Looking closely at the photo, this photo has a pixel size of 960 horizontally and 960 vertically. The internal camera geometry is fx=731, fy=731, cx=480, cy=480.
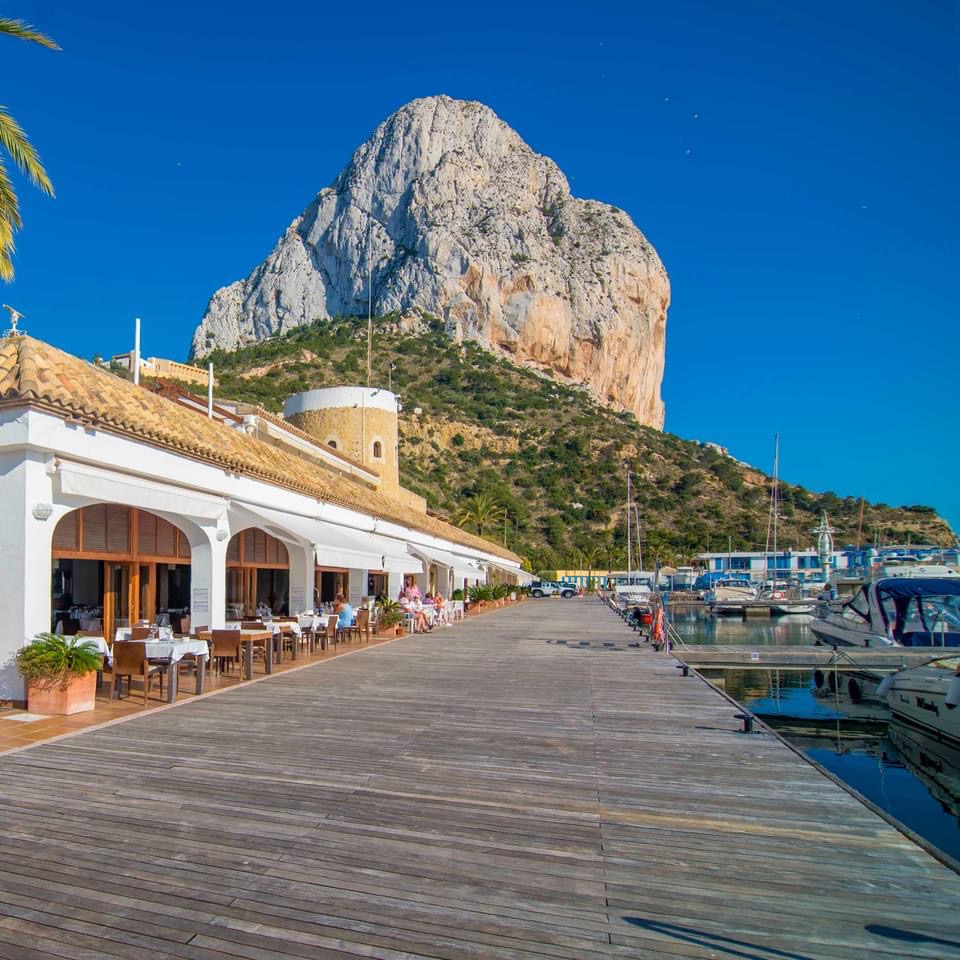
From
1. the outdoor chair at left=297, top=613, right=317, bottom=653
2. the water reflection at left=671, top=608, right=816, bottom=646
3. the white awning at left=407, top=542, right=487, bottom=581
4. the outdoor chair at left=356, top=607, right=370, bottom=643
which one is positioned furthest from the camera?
the water reflection at left=671, top=608, right=816, bottom=646

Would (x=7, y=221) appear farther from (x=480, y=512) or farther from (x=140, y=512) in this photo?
(x=480, y=512)

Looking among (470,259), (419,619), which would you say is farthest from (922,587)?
(470,259)

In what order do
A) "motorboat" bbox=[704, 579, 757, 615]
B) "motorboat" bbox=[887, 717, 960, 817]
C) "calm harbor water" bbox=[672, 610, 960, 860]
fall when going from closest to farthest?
"calm harbor water" bbox=[672, 610, 960, 860]
"motorboat" bbox=[887, 717, 960, 817]
"motorboat" bbox=[704, 579, 757, 615]

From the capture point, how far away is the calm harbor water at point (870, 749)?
9.78m

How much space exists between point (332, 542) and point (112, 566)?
12.1 ft

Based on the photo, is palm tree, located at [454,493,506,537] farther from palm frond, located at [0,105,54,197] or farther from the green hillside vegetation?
palm frond, located at [0,105,54,197]

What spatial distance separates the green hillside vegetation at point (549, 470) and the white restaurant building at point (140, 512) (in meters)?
45.0

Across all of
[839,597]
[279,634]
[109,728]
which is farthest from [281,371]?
[109,728]

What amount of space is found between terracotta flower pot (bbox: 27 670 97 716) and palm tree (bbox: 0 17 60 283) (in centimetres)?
626

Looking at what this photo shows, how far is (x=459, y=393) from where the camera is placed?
86500 millimetres

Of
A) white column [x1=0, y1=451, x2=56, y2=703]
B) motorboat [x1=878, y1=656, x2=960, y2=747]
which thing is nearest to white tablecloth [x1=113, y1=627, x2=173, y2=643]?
white column [x1=0, y1=451, x2=56, y2=703]

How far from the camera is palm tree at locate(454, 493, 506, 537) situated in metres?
58.5

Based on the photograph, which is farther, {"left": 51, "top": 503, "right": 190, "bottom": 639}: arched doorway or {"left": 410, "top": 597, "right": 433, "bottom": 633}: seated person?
{"left": 410, "top": 597, "right": 433, "bottom": 633}: seated person

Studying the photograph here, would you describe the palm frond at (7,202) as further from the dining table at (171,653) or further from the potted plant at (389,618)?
the potted plant at (389,618)
